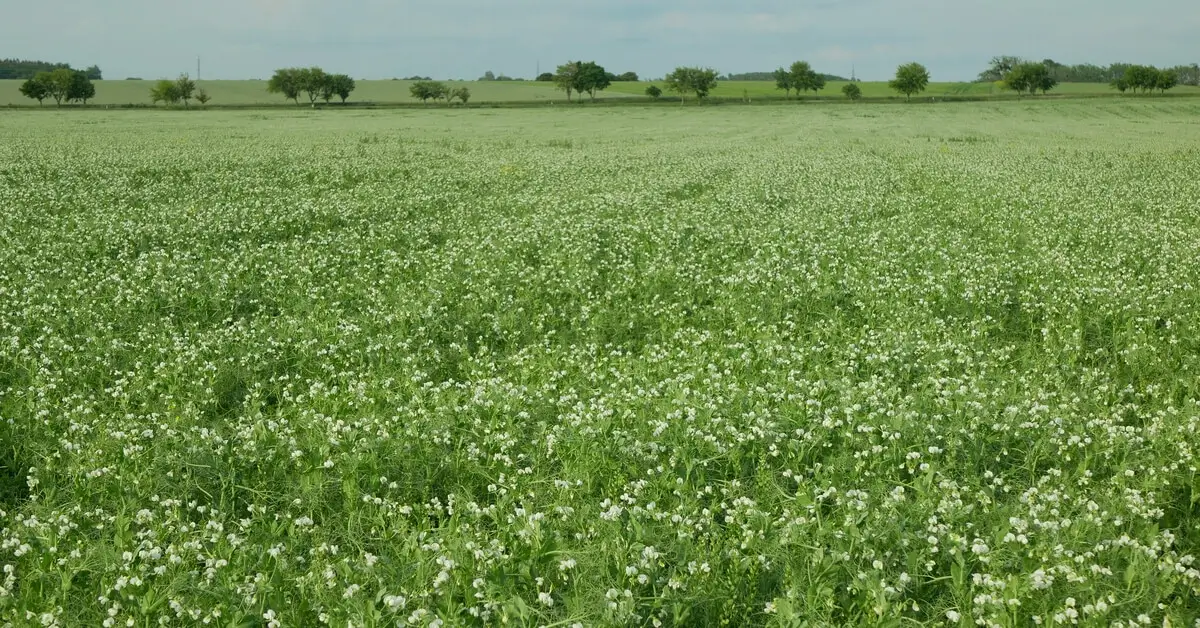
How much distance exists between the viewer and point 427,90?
423 feet

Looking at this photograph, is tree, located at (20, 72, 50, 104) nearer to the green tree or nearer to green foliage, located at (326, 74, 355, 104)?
green foliage, located at (326, 74, 355, 104)

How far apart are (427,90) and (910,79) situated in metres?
74.8

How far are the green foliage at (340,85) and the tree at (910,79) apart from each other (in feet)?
281

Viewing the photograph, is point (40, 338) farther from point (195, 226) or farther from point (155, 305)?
point (195, 226)

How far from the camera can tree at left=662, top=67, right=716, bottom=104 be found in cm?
13125

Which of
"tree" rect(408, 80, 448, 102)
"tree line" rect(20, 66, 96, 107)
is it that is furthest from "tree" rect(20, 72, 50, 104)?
"tree" rect(408, 80, 448, 102)

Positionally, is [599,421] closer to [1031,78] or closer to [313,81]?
[313,81]

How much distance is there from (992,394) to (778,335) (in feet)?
8.66

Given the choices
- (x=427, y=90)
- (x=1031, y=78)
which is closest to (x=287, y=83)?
(x=427, y=90)

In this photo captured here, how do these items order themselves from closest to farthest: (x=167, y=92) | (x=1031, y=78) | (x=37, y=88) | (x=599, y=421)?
(x=599, y=421), (x=37, y=88), (x=167, y=92), (x=1031, y=78)

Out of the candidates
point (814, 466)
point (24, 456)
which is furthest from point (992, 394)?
point (24, 456)

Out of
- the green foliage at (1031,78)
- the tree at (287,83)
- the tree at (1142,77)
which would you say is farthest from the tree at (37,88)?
the tree at (1142,77)

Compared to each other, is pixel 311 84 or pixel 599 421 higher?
pixel 311 84

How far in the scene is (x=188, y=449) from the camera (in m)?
6.58
